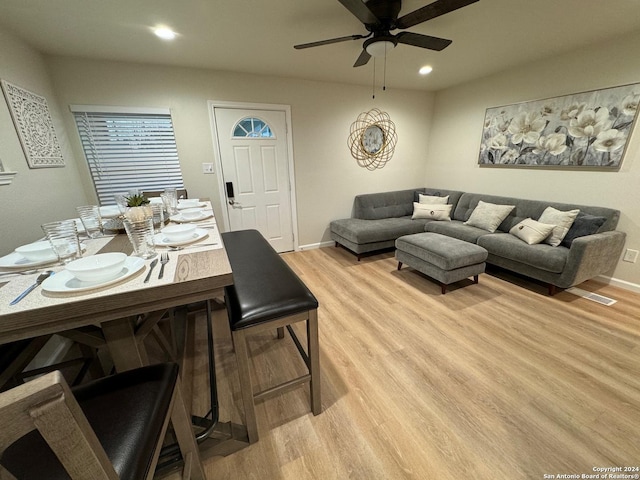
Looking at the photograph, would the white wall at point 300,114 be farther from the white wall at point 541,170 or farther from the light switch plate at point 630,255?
the light switch plate at point 630,255

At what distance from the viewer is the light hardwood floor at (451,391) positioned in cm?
116

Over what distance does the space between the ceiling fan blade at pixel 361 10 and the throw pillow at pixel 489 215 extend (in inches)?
100

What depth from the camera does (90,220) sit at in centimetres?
136

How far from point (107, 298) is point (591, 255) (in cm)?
342

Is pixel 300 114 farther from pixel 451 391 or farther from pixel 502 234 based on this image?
pixel 451 391

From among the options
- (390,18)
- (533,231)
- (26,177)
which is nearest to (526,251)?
(533,231)

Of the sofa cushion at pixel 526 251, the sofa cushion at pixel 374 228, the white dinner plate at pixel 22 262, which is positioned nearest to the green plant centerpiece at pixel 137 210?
the white dinner plate at pixel 22 262

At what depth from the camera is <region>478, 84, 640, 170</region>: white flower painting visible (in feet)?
7.79

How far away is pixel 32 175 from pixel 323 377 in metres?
2.68

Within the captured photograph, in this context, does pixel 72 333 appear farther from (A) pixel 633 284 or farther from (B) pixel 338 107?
(A) pixel 633 284

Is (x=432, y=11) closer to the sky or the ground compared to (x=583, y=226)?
closer to the sky

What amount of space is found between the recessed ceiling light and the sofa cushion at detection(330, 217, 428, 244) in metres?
2.65

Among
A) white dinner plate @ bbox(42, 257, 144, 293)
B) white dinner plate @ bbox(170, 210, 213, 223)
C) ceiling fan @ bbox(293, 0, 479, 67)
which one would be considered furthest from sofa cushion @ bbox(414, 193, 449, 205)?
white dinner plate @ bbox(42, 257, 144, 293)

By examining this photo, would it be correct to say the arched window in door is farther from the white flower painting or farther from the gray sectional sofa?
the white flower painting
